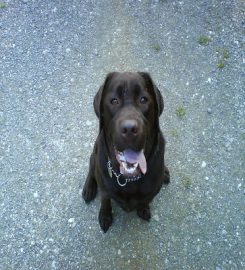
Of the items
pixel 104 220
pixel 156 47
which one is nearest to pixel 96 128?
pixel 104 220

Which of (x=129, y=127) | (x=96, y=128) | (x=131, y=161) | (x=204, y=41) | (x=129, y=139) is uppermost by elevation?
(x=129, y=127)

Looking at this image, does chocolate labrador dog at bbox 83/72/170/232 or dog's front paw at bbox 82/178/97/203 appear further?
dog's front paw at bbox 82/178/97/203

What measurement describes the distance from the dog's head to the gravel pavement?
1.18m

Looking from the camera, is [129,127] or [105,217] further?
[105,217]

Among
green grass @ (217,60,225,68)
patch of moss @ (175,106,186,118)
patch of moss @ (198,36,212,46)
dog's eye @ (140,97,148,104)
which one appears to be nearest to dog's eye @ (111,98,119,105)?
dog's eye @ (140,97,148,104)

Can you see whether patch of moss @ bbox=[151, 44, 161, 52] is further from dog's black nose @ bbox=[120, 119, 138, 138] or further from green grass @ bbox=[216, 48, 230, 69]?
dog's black nose @ bbox=[120, 119, 138, 138]

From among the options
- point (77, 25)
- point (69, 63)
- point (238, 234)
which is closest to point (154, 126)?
point (238, 234)

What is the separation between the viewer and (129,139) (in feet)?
9.02

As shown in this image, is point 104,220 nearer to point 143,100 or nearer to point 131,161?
point 131,161

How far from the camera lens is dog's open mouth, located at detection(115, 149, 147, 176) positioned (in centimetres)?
297

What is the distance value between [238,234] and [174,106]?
5.21ft

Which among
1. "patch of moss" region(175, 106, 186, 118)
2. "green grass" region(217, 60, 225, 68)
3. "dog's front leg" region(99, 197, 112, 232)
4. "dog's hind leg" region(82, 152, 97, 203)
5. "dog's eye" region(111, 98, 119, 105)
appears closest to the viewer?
"dog's eye" region(111, 98, 119, 105)

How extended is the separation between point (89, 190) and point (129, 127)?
59.3 inches

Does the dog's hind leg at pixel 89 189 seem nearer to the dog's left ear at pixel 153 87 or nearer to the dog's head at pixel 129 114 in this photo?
the dog's head at pixel 129 114
